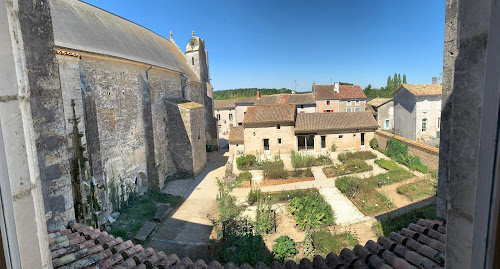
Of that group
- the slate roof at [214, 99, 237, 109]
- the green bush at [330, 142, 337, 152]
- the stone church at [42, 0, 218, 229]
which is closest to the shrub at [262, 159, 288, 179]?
the stone church at [42, 0, 218, 229]

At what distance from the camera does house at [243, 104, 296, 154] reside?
21.5 metres

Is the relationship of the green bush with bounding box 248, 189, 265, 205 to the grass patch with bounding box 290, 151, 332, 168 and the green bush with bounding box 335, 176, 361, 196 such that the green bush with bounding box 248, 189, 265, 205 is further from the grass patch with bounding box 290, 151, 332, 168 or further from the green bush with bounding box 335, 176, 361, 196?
the grass patch with bounding box 290, 151, 332, 168

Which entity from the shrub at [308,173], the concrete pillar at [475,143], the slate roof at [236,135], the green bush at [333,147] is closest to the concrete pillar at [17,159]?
the concrete pillar at [475,143]

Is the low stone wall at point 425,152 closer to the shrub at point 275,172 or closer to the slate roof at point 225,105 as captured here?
the shrub at point 275,172

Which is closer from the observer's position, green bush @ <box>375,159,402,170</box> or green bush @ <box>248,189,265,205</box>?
green bush @ <box>248,189,265,205</box>

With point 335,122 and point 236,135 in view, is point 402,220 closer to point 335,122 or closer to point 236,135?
point 335,122

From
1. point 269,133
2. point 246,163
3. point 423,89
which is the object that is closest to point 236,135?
point 269,133

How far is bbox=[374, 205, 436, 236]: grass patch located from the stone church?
29.3 ft

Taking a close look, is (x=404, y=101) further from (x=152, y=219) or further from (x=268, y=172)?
(x=152, y=219)

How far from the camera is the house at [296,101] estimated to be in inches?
1385

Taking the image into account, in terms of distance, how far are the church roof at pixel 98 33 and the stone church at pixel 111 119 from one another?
0.16 ft

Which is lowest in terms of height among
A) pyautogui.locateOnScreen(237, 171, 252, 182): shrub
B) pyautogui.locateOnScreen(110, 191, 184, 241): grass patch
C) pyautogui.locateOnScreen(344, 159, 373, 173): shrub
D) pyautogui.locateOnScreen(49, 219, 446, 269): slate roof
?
pyautogui.locateOnScreen(110, 191, 184, 241): grass patch

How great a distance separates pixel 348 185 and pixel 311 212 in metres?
3.83

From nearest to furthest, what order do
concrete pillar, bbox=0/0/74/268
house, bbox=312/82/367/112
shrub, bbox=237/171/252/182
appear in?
concrete pillar, bbox=0/0/74/268, shrub, bbox=237/171/252/182, house, bbox=312/82/367/112
